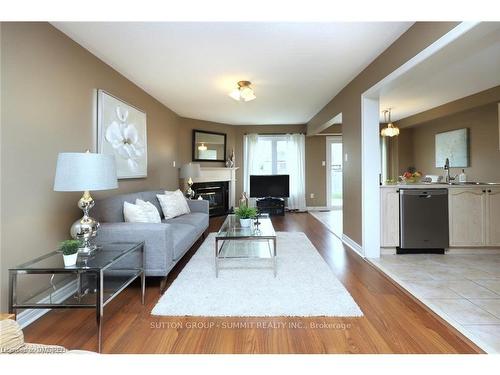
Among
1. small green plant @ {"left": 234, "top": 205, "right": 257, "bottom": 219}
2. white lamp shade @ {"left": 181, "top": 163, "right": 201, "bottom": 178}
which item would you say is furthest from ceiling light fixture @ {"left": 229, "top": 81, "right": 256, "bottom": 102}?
white lamp shade @ {"left": 181, "top": 163, "right": 201, "bottom": 178}

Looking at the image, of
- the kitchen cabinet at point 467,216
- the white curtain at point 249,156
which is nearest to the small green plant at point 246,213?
the kitchen cabinet at point 467,216

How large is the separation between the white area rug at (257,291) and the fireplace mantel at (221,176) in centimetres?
310

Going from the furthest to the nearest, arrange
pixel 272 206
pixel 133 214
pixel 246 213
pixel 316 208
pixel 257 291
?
pixel 316 208
pixel 272 206
pixel 246 213
pixel 133 214
pixel 257 291

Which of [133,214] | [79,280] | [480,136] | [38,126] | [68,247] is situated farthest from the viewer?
[480,136]

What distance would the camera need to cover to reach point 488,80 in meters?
3.85

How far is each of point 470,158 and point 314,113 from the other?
320cm

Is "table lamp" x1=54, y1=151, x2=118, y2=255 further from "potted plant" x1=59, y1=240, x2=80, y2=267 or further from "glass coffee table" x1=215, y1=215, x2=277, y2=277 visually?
"glass coffee table" x1=215, y1=215, x2=277, y2=277

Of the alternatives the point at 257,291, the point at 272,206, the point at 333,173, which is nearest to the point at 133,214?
the point at 257,291

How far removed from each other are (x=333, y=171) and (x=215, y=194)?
135 inches

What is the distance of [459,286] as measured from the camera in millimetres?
2361

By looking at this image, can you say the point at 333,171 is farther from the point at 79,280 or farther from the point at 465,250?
the point at 79,280

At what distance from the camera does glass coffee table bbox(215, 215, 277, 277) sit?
2.60 metres

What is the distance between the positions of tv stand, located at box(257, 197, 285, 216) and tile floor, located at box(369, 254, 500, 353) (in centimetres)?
354
